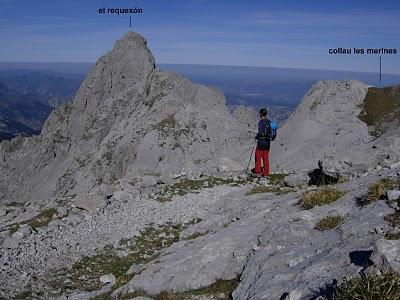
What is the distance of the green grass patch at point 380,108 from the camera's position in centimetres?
6400

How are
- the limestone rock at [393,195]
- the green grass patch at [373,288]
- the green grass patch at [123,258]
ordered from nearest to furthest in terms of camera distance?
the green grass patch at [373,288] < the limestone rock at [393,195] < the green grass patch at [123,258]

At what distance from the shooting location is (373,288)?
6.45 m

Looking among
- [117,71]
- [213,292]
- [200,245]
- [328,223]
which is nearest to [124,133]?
[117,71]

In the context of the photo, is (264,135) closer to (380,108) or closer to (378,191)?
(378,191)

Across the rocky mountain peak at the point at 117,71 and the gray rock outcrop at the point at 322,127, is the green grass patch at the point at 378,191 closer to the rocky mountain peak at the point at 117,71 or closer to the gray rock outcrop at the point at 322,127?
the gray rock outcrop at the point at 322,127

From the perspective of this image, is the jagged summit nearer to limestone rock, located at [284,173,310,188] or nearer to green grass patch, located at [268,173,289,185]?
green grass patch, located at [268,173,289,185]

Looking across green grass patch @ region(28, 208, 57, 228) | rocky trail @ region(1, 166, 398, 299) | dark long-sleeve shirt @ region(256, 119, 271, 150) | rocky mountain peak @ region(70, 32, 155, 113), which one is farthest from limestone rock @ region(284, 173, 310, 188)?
rocky mountain peak @ region(70, 32, 155, 113)

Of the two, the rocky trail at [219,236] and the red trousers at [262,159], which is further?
the red trousers at [262,159]

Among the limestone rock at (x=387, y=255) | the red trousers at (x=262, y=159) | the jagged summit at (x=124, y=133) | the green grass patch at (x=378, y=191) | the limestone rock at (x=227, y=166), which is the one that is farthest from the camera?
the jagged summit at (x=124, y=133)

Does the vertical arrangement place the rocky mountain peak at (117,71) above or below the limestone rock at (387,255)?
above

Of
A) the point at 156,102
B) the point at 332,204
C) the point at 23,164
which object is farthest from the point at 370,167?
the point at 23,164

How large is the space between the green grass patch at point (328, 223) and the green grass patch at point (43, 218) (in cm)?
1565

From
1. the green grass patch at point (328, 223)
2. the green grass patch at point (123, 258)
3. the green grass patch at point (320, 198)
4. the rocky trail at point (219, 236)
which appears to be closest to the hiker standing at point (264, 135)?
the rocky trail at point (219, 236)

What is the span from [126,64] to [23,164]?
5784 cm
